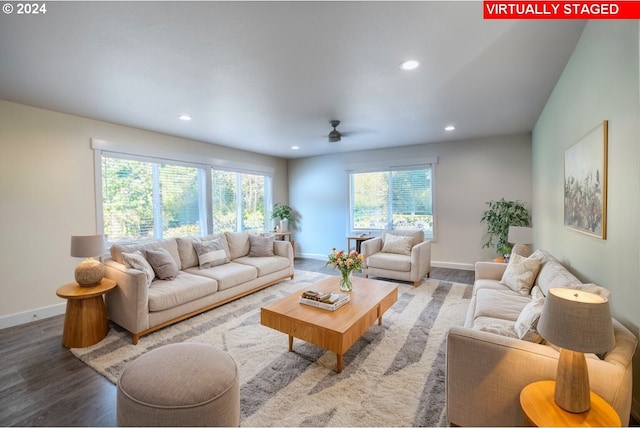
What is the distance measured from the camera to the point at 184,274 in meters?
3.45

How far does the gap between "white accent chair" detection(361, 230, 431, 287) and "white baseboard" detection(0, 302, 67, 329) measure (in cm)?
414

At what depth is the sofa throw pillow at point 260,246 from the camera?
14.8 ft

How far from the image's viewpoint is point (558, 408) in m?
1.15

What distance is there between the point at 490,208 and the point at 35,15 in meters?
5.92

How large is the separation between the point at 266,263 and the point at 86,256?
210cm

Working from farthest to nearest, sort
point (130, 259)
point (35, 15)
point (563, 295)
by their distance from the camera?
point (130, 259), point (35, 15), point (563, 295)

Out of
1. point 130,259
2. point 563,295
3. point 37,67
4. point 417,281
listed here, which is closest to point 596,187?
point 563,295

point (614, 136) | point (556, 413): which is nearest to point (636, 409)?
point (556, 413)

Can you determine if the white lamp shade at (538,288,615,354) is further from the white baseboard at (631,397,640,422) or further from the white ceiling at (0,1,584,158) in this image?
the white ceiling at (0,1,584,158)

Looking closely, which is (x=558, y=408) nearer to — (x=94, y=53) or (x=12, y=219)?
(x=94, y=53)

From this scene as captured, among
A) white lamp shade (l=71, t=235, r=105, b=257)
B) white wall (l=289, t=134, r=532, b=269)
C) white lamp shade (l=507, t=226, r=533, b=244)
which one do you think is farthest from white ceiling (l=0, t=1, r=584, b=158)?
white lamp shade (l=507, t=226, r=533, b=244)

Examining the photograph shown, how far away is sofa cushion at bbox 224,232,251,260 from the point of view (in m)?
4.36

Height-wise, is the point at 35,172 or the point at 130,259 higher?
the point at 35,172

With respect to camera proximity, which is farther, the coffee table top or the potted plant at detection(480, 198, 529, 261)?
the potted plant at detection(480, 198, 529, 261)
